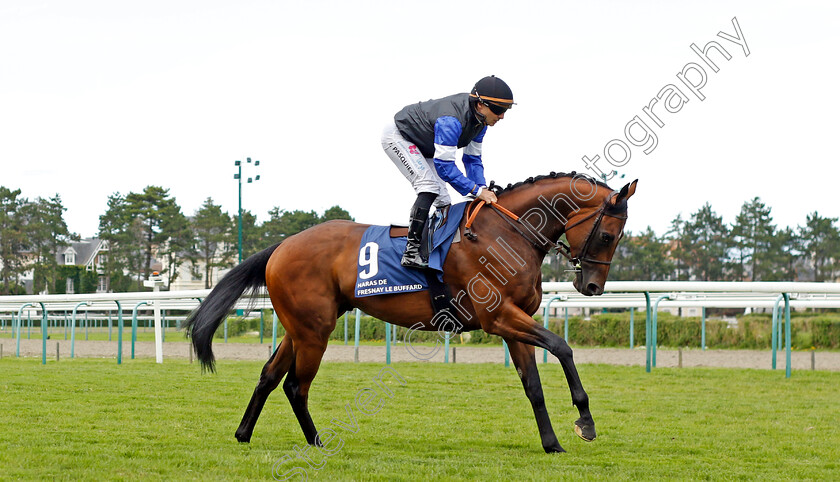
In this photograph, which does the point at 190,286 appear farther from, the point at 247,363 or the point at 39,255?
the point at 247,363

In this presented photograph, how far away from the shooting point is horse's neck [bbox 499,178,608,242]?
18.9 ft

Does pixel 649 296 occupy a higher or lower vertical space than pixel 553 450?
higher

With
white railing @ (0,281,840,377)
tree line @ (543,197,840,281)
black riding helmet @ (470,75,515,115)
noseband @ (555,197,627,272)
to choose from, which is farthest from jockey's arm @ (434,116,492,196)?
tree line @ (543,197,840,281)

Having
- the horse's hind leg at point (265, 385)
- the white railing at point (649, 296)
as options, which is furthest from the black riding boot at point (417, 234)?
the white railing at point (649, 296)

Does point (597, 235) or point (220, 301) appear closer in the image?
point (597, 235)

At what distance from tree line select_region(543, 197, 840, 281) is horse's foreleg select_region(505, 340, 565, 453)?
47916mm

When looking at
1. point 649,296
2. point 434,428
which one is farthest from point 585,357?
point 434,428

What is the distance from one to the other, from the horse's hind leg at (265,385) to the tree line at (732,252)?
1875 inches

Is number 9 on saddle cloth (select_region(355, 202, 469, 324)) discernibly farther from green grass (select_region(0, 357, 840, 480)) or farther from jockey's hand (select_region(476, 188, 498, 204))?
green grass (select_region(0, 357, 840, 480))

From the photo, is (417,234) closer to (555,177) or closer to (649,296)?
(555,177)

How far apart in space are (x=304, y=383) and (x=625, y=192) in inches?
110

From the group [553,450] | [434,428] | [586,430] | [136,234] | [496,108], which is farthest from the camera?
[136,234]

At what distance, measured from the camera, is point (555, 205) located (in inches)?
229

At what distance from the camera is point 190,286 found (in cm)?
7100
